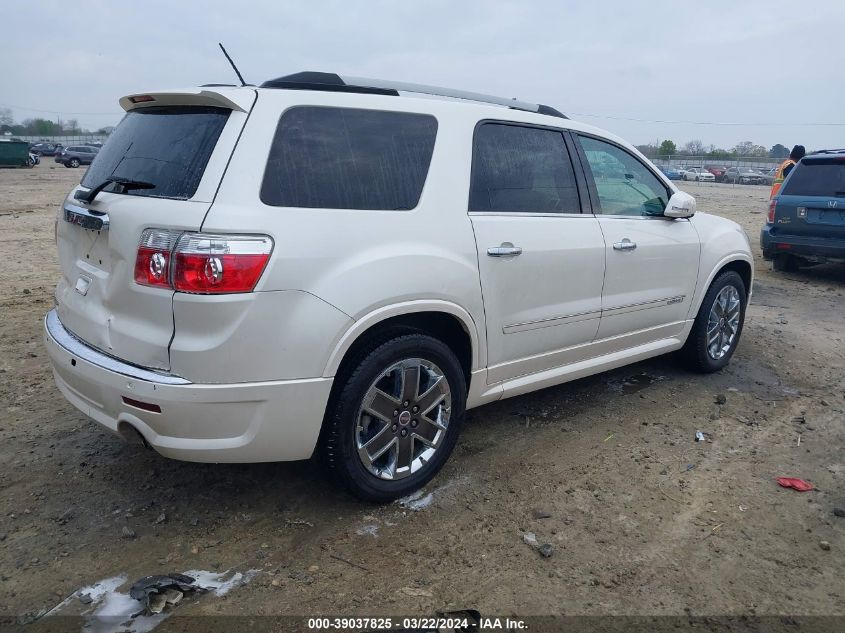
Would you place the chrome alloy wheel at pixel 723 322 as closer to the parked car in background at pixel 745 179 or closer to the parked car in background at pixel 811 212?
the parked car in background at pixel 811 212

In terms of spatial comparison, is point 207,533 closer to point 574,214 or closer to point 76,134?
point 574,214

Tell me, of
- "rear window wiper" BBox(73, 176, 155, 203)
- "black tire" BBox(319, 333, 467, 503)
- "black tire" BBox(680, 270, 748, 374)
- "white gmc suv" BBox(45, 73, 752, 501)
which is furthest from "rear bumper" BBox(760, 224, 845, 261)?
"rear window wiper" BBox(73, 176, 155, 203)

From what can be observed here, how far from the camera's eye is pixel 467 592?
271cm

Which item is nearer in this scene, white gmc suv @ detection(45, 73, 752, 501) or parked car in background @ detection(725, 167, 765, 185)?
white gmc suv @ detection(45, 73, 752, 501)

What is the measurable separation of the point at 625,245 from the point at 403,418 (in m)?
1.89

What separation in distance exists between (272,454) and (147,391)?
0.58 meters

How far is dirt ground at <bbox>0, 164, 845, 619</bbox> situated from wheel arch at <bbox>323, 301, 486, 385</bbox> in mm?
696

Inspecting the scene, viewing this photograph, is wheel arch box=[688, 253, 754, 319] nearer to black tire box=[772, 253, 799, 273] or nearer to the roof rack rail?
the roof rack rail

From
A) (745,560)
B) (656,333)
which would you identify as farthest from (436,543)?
(656,333)

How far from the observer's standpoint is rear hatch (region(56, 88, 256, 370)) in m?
2.74

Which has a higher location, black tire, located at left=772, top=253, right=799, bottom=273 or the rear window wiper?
the rear window wiper

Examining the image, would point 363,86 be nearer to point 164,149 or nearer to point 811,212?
point 164,149

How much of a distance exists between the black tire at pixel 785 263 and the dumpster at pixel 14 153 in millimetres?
39077

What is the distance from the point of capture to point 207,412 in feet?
8.91
